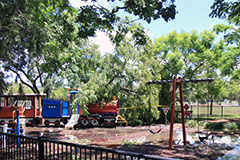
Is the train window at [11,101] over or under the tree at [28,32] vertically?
under

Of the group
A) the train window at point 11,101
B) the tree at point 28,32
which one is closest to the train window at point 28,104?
the train window at point 11,101

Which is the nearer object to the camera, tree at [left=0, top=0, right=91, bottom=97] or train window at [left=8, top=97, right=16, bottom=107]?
tree at [left=0, top=0, right=91, bottom=97]

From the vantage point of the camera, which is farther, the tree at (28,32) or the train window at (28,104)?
the train window at (28,104)

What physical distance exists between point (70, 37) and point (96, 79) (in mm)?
8383

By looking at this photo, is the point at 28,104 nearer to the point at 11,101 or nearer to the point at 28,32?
the point at 11,101

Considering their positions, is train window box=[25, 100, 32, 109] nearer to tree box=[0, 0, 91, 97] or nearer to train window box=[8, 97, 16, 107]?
train window box=[8, 97, 16, 107]

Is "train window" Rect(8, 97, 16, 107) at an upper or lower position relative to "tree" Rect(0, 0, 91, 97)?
lower

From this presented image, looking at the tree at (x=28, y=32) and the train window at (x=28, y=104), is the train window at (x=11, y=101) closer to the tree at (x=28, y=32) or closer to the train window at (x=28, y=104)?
the train window at (x=28, y=104)

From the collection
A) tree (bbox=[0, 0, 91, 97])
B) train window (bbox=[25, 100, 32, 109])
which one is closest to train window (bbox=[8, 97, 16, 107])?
train window (bbox=[25, 100, 32, 109])

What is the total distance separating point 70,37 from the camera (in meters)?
10.3

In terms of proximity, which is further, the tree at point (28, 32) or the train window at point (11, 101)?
the train window at point (11, 101)

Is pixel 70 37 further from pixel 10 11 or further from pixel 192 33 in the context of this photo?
pixel 192 33

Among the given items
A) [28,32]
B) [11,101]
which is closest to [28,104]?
[11,101]

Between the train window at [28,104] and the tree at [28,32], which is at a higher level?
the tree at [28,32]
